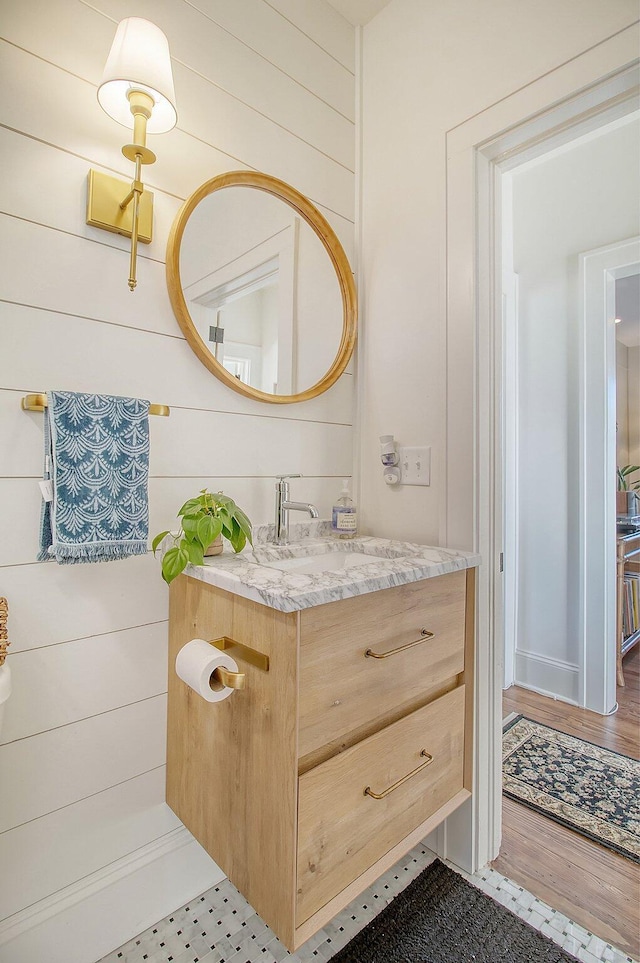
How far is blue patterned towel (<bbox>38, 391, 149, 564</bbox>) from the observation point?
973 millimetres

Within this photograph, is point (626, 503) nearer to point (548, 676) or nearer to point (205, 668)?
point (548, 676)

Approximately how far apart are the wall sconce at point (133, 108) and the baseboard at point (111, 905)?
138cm

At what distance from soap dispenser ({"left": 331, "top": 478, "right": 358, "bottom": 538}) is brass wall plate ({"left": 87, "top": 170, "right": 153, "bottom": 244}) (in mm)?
915

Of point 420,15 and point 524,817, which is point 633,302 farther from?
point 524,817

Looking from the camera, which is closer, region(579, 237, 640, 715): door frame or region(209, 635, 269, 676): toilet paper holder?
region(209, 635, 269, 676): toilet paper holder

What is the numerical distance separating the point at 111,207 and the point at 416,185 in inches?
37.7

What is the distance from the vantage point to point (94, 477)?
3.32 feet

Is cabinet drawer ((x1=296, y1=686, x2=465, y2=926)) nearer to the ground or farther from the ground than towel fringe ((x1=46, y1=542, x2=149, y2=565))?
nearer to the ground

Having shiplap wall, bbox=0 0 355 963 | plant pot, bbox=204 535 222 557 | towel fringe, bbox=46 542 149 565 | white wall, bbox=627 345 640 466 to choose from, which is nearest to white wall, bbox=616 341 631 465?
white wall, bbox=627 345 640 466

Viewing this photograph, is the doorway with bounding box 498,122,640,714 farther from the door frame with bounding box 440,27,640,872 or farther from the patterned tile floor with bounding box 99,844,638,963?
the patterned tile floor with bounding box 99,844,638,963

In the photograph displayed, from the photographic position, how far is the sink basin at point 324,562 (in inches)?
52.8

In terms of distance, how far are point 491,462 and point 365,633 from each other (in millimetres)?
670

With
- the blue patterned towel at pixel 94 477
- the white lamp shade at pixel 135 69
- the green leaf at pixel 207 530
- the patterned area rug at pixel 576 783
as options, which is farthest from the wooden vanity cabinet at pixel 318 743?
the white lamp shade at pixel 135 69

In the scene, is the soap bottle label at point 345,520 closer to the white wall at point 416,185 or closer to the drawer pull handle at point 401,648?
the white wall at point 416,185
